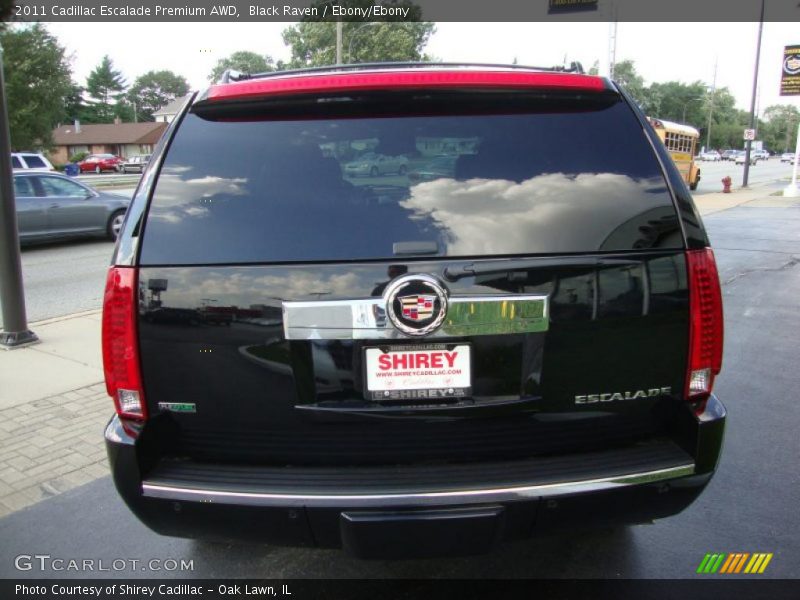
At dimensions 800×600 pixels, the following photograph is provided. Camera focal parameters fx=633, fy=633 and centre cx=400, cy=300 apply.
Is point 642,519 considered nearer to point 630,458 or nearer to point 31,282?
point 630,458

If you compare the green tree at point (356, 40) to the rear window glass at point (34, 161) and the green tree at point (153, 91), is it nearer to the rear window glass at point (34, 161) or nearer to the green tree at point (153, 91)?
the rear window glass at point (34, 161)

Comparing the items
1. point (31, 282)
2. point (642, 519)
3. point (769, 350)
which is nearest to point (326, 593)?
point (642, 519)

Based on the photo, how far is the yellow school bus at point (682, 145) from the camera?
25562mm

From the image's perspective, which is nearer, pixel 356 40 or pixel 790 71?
pixel 790 71

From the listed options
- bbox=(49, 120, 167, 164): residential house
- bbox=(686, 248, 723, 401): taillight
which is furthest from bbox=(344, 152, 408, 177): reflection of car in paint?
bbox=(49, 120, 167, 164): residential house

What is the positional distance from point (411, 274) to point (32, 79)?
42162 mm

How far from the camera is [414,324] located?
2018mm

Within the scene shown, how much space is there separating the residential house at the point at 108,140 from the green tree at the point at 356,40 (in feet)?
89.5

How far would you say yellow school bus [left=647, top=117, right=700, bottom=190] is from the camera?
83.9ft

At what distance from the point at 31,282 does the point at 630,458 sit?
31.1 feet

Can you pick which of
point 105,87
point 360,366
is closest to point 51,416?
point 360,366

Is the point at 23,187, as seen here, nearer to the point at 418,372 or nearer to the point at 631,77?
the point at 418,372

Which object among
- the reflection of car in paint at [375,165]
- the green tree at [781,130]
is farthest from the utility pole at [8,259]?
the green tree at [781,130]

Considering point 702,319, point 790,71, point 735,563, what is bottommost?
point 735,563
